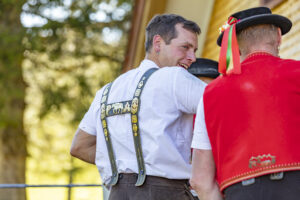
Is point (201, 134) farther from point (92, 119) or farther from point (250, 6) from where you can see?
point (250, 6)

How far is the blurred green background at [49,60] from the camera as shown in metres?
11.7

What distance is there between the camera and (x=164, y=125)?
109 inches

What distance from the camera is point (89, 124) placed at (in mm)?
3264

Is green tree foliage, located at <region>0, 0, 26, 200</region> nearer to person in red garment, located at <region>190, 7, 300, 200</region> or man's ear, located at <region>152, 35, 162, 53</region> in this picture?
man's ear, located at <region>152, 35, 162, 53</region>

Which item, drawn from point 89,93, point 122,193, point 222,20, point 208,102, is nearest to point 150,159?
point 122,193

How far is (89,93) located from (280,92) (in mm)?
11235

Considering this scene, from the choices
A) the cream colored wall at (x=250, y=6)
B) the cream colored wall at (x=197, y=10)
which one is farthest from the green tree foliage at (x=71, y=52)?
the cream colored wall at (x=250, y=6)

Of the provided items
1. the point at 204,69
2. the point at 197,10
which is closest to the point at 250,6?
the point at 197,10

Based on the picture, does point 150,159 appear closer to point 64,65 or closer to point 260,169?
point 260,169

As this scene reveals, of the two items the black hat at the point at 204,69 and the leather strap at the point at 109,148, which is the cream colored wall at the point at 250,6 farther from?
the leather strap at the point at 109,148

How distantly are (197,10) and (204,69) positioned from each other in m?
5.95

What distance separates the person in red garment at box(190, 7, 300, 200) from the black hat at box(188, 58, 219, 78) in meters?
1.26

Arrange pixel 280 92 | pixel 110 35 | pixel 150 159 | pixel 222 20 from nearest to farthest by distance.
Answer: pixel 280 92
pixel 150 159
pixel 222 20
pixel 110 35

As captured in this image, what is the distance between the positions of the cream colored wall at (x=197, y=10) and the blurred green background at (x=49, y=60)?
8.73 ft
